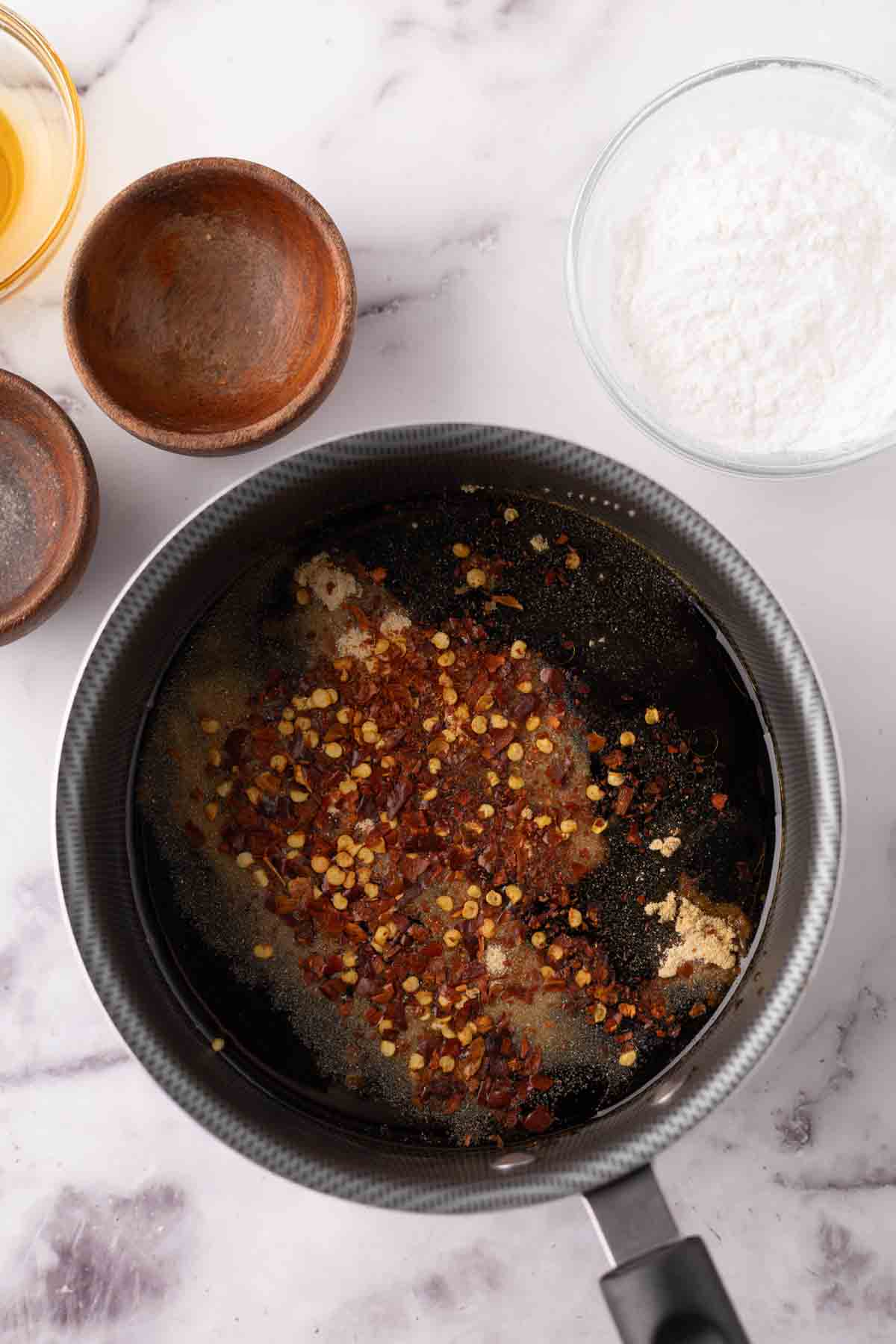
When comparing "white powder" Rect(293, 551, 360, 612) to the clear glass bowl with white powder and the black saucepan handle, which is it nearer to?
the clear glass bowl with white powder

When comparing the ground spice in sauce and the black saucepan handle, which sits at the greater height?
the ground spice in sauce

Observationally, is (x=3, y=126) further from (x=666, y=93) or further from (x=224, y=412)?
(x=666, y=93)

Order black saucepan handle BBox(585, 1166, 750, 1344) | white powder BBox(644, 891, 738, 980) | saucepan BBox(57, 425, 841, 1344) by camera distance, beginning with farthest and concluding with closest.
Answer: white powder BBox(644, 891, 738, 980), saucepan BBox(57, 425, 841, 1344), black saucepan handle BBox(585, 1166, 750, 1344)

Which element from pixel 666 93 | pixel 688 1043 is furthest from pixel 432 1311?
pixel 666 93

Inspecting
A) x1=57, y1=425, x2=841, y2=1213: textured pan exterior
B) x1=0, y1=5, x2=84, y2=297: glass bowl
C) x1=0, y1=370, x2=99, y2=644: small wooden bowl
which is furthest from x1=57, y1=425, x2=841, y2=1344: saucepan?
x1=0, y1=5, x2=84, y2=297: glass bowl

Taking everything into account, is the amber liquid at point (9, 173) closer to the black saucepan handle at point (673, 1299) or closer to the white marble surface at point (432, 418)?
the white marble surface at point (432, 418)

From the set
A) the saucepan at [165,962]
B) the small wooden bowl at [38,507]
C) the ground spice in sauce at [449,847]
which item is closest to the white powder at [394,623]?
the ground spice in sauce at [449,847]

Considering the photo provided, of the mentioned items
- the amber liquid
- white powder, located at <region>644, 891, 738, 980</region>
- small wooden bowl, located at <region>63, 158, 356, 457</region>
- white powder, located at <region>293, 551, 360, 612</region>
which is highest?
the amber liquid
